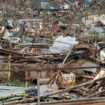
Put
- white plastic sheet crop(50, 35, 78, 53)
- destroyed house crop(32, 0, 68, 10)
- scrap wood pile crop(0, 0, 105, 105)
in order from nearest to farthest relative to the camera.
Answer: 1. scrap wood pile crop(0, 0, 105, 105)
2. white plastic sheet crop(50, 35, 78, 53)
3. destroyed house crop(32, 0, 68, 10)

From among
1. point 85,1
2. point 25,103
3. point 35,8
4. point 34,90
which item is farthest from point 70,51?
point 85,1

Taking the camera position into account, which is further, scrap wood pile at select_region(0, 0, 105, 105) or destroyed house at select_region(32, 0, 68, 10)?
destroyed house at select_region(32, 0, 68, 10)

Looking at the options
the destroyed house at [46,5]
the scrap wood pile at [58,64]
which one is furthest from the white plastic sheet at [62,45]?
the destroyed house at [46,5]

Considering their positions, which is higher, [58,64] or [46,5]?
[46,5]

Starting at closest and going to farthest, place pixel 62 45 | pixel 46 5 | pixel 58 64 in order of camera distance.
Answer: pixel 58 64 → pixel 62 45 → pixel 46 5

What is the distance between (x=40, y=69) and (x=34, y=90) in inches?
89.6

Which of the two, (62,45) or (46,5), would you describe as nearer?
(62,45)

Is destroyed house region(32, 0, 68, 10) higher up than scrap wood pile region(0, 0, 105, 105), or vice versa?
destroyed house region(32, 0, 68, 10)

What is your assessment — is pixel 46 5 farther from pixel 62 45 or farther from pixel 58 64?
pixel 58 64

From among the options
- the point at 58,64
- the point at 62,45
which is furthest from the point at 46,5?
the point at 58,64

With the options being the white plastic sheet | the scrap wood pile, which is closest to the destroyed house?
the scrap wood pile

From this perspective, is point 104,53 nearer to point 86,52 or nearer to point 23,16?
point 86,52

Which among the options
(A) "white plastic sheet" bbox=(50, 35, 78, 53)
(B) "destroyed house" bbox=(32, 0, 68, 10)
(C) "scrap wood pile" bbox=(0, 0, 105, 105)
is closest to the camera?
(C) "scrap wood pile" bbox=(0, 0, 105, 105)

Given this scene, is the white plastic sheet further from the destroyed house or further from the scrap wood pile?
the destroyed house
